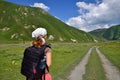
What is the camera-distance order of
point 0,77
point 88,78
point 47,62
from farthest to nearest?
1. point 0,77
2. point 88,78
3. point 47,62

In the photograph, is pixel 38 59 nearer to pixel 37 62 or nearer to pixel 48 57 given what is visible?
pixel 37 62

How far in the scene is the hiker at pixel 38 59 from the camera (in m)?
9.44

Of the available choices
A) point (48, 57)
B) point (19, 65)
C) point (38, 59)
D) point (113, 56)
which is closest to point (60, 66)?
point (19, 65)

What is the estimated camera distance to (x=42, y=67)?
31.0 feet

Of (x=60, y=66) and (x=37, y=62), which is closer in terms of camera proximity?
(x=37, y=62)

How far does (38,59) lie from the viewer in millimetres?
9477

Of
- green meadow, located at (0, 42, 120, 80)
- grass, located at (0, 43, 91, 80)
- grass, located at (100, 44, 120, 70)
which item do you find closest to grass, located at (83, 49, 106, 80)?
green meadow, located at (0, 42, 120, 80)

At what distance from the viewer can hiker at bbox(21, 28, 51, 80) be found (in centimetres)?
944

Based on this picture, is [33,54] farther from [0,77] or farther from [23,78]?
[0,77]

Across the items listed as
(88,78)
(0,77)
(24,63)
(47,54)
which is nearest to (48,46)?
(47,54)

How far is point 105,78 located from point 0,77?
28.6 ft

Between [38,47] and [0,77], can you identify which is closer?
[38,47]

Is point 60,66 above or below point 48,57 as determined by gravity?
below

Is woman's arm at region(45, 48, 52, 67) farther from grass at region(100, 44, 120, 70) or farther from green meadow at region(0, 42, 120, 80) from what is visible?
grass at region(100, 44, 120, 70)
